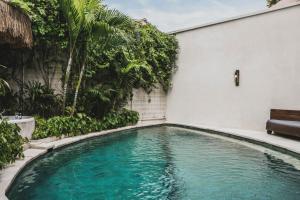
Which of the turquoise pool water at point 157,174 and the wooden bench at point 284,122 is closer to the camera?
the turquoise pool water at point 157,174

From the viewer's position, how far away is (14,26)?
7266 mm

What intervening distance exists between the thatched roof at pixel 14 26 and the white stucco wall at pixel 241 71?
6936 mm

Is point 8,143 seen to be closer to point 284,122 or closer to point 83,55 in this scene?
point 83,55

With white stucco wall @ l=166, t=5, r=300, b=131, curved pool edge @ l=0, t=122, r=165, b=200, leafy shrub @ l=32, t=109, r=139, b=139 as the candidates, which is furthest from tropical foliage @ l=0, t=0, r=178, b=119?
white stucco wall @ l=166, t=5, r=300, b=131

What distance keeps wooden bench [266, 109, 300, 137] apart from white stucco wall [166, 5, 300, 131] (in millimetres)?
419

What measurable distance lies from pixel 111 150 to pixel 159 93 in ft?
22.1

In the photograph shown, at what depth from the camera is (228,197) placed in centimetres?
448

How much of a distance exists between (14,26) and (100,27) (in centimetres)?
258

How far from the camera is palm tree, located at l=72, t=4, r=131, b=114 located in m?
9.15

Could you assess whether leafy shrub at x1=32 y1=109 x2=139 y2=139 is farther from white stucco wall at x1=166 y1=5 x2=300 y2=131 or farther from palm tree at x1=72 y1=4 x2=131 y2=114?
white stucco wall at x1=166 y1=5 x2=300 y2=131

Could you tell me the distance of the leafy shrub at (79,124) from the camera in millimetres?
8188

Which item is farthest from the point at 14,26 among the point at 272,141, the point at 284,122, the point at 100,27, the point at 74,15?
the point at 284,122

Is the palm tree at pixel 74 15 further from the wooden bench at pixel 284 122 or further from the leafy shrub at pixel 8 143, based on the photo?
the wooden bench at pixel 284 122

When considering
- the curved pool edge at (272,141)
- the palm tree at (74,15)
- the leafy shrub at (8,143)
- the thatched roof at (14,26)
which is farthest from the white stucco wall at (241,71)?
the leafy shrub at (8,143)
